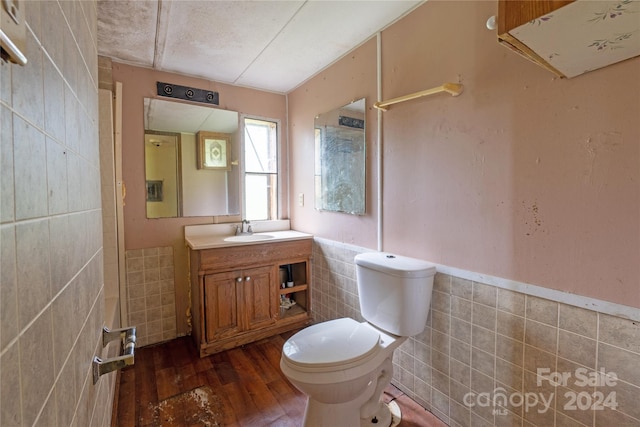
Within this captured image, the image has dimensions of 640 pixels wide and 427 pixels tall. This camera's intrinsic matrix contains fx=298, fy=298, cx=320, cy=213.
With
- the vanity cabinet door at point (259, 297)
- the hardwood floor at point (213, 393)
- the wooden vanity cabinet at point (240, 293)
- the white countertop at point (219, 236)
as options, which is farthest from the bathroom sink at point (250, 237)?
the hardwood floor at point (213, 393)

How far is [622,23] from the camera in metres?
0.74

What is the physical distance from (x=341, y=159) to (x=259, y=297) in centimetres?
123

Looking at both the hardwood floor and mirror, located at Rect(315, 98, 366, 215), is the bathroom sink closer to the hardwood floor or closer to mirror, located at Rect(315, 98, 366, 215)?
mirror, located at Rect(315, 98, 366, 215)

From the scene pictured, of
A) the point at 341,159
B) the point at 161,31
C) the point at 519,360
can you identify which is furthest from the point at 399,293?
the point at 161,31

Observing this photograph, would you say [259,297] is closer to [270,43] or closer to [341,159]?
[341,159]

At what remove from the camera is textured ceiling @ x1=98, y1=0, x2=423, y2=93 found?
1.57 m

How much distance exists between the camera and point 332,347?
1.36 metres

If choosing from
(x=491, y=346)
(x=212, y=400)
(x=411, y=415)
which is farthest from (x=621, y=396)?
(x=212, y=400)

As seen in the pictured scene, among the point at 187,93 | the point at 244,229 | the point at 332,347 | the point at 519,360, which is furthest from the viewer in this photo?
the point at 244,229

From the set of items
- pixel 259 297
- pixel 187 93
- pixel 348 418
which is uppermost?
A: pixel 187 93

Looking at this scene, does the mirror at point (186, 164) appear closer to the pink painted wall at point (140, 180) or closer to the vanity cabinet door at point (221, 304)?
the pink painted wall at point (140, 180)

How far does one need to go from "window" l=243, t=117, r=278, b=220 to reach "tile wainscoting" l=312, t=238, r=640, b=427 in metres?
1.68

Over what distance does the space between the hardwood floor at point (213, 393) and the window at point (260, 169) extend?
1.19 m

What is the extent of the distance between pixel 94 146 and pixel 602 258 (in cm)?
178
